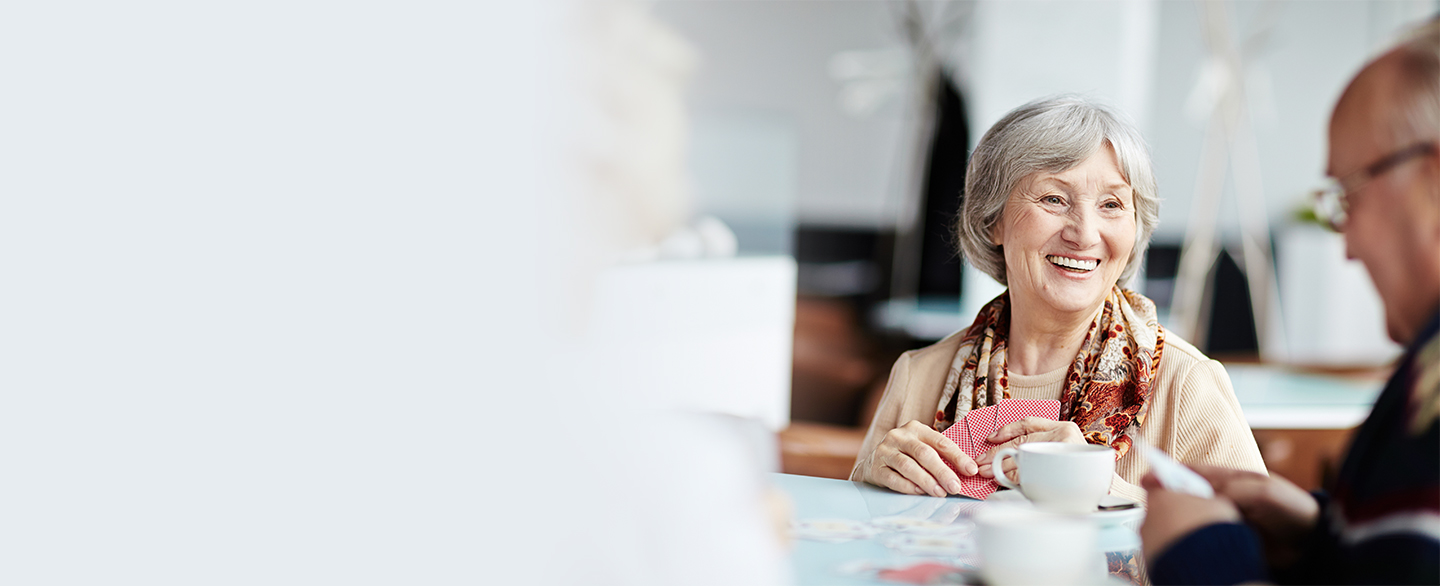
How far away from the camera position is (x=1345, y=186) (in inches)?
30.4

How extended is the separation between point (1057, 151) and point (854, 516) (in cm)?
49

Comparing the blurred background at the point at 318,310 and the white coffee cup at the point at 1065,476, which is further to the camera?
the white coffee cup at the point at 1065,476

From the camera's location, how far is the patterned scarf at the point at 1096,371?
121 cm

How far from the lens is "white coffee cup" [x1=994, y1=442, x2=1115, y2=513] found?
0.95m

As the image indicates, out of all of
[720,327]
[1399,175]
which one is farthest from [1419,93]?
[720,327]

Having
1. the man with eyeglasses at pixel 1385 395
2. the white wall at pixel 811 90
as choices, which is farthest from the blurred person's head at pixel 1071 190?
the white wall at pixel 811 90

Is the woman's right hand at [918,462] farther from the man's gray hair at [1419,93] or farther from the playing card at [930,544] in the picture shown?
the man's gray hair at [1419,93]

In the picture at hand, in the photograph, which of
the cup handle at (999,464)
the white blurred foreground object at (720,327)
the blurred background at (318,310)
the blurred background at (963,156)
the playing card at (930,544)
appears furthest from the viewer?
the blurred background at (963,156)

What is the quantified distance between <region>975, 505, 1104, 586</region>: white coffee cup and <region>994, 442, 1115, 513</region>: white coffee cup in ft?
0.68

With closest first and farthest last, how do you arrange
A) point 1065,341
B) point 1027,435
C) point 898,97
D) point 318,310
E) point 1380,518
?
point 318,310
point 1380,518
point 1027,435
point 1065,341
point 898,97

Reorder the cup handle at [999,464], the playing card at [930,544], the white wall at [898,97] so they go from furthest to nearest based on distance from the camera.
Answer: the white wall at [898,97] < the cup handle at [999,464] < the playing card at [930,544]

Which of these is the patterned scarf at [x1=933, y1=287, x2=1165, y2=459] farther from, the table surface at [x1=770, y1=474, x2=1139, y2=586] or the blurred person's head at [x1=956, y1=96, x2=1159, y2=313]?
the table surface at [x1=770, y1=474, x2=1139, y2=586]

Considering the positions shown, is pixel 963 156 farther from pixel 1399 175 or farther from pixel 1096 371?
pixel 1399 175

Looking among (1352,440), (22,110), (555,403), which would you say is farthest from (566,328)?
(1352,440)
